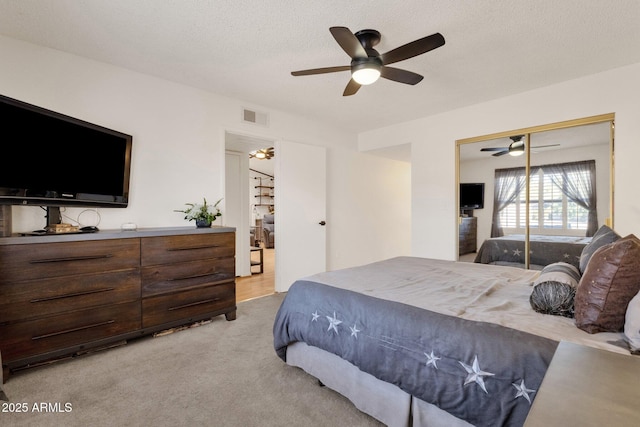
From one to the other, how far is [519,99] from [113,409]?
15.4 feet

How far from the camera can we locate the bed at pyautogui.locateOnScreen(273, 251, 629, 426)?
43.3 inches

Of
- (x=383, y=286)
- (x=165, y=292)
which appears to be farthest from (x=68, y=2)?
(x=383, y=286)

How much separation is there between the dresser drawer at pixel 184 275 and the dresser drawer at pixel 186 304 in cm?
6

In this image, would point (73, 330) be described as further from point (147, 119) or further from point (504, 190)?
point (504, 190)

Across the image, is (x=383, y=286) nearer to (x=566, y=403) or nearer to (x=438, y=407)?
(x=438, y=407)

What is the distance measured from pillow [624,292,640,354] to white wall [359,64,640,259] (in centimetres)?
252

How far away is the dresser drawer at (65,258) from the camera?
1900 mm

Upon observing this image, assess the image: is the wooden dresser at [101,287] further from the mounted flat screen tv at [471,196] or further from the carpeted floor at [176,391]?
the mounted flat screen tv at [471,196]

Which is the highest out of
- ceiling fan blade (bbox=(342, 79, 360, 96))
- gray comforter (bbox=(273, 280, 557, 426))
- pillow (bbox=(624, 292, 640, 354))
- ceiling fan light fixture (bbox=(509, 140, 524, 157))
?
ceiling fan blade (bbox=(342, 79, 360, 96))

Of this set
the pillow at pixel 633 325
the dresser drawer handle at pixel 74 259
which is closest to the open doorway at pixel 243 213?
the dresser drawer handle at pixel 74 259

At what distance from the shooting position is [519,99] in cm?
347

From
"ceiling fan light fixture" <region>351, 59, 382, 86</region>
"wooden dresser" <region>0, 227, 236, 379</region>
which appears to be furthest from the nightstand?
"wooden dresser" <region>0, 227, 236, 379</region>

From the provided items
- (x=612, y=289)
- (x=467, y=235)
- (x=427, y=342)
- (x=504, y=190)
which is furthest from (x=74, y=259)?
(x=504, y=190)

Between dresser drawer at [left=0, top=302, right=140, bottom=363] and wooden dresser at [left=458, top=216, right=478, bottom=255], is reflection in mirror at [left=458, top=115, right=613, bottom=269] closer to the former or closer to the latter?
wooden dresser at [left=458, top=216, right=478, bottom=255]
